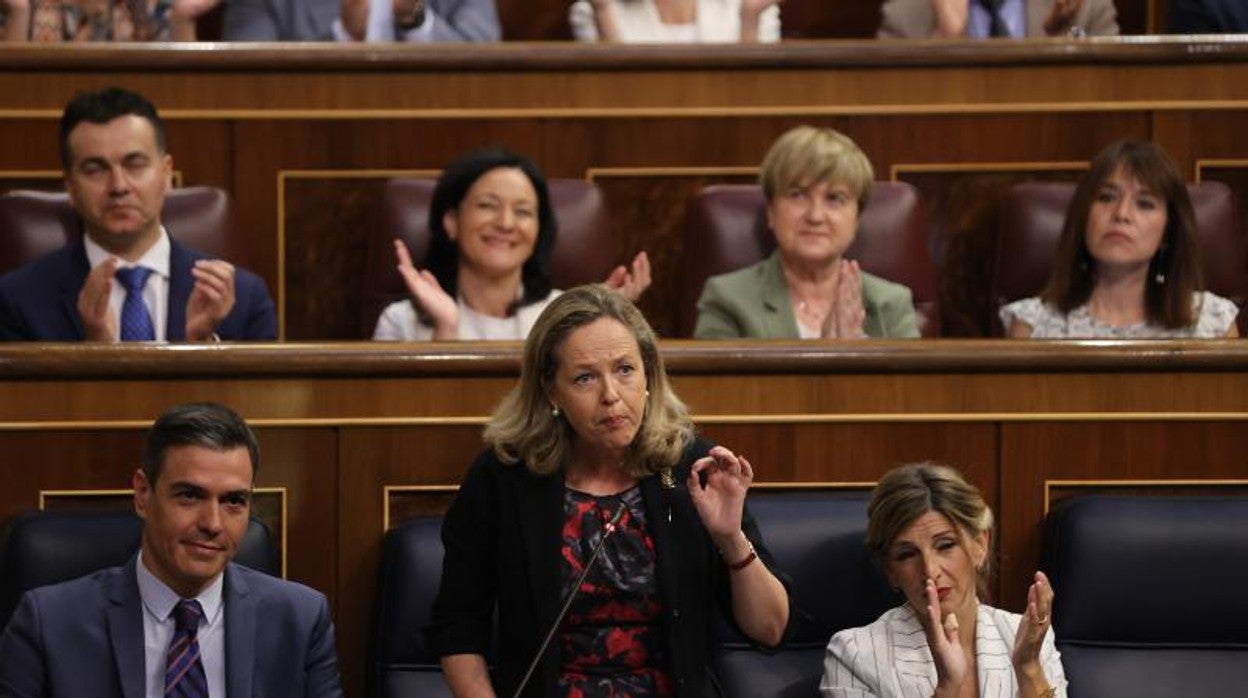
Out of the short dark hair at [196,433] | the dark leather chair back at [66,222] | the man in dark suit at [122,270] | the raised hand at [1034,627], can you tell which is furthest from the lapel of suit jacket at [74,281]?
the raised hand at [1034,627]

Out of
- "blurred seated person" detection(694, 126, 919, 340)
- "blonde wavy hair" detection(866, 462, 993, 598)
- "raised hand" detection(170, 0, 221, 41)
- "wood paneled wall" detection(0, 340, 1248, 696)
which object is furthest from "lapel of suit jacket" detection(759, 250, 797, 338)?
"raised hand" detection(170, 0, 221, 41)

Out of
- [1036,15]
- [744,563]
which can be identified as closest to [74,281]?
[744,563]

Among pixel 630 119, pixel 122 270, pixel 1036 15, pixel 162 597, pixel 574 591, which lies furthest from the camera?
pixel 1036 15

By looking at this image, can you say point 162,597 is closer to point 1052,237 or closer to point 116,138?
point 116,138

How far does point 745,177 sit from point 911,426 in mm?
570

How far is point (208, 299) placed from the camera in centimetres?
153

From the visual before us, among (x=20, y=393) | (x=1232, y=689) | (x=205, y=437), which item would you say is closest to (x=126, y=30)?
(x=20, y=393)

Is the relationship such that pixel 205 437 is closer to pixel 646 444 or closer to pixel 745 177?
pixel 646 444

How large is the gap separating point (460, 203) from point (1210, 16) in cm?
76

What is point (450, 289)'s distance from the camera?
1754 mm

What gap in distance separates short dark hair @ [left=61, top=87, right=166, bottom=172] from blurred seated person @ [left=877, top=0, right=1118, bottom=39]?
0.76 metres

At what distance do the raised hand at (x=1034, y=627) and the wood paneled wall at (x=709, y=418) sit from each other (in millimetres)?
144

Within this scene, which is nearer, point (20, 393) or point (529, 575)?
point (529, 575)

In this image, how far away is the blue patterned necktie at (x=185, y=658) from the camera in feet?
3.94
